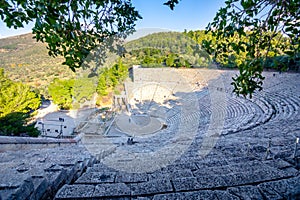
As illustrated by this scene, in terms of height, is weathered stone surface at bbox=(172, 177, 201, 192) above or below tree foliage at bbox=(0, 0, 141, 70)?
below

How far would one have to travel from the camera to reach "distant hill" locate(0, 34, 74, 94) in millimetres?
26625

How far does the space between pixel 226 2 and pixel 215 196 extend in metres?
1.78

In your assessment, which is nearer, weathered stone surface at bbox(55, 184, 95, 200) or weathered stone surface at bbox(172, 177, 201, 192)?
weathered stone surface at bbox(55, 184, 95, 200)

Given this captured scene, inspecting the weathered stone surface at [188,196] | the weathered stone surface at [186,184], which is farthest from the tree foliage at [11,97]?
the weathered stone surface at [188,196]

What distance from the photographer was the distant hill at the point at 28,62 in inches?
1048

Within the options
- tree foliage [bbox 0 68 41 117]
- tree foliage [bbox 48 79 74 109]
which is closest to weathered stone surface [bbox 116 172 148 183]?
tree foliage [bbox 0 68 41 117]

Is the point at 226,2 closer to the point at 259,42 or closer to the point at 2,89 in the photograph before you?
the point at 259,42

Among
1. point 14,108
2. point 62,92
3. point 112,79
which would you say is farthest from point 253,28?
point 112,79

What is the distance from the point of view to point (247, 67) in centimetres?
204

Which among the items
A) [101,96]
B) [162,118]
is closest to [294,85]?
[162,118]

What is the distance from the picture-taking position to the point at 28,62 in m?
29.7

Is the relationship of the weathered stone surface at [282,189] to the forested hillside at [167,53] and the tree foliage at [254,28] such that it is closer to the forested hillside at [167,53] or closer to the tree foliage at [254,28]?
the tree foliage at [254,28]

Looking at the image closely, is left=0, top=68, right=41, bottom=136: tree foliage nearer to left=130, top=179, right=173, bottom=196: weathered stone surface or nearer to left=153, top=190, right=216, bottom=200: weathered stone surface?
left=130, top=179, right=173, bottom=196: weathered stone surface

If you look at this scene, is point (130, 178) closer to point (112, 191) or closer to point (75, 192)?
point (112, 191)
